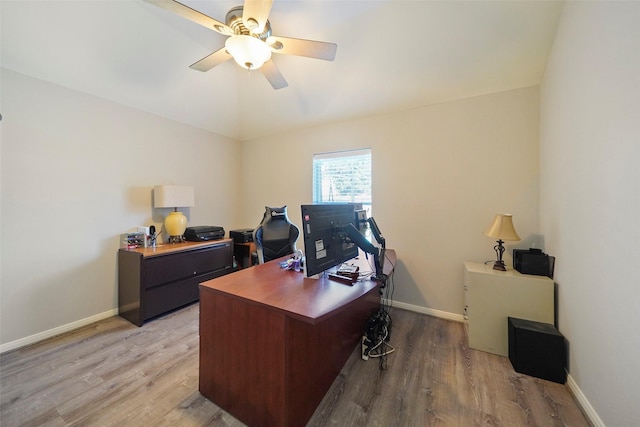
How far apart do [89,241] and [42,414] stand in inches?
63.9

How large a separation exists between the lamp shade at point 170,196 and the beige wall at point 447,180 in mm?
2166

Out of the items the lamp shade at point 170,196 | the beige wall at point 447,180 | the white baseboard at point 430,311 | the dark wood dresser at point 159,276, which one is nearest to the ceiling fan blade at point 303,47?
the beige wall at point 447,180

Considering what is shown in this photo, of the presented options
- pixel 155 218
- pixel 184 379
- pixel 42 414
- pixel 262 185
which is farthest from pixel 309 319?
pixel 262 185

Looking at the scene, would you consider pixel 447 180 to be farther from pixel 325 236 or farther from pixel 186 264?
pixel 186 264

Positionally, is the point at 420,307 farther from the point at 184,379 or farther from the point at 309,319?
the point at 184,379

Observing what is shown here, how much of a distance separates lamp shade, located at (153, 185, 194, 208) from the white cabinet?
11.3 ft

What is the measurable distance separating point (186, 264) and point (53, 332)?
125 cm

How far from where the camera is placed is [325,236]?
1522 mm

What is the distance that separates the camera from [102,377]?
1712 mm

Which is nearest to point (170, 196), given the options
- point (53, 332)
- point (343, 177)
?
point (53, 332)

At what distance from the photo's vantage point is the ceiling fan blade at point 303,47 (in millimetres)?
1648

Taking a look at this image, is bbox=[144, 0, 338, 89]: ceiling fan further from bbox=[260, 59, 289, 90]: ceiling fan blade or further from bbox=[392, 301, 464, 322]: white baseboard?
bbox=[392, 301, 464, 322]: white baseboard

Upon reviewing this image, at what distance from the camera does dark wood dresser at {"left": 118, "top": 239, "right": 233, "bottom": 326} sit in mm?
2412

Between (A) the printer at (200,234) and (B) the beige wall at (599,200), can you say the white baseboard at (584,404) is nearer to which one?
(B) the beige wall at (599,200)
